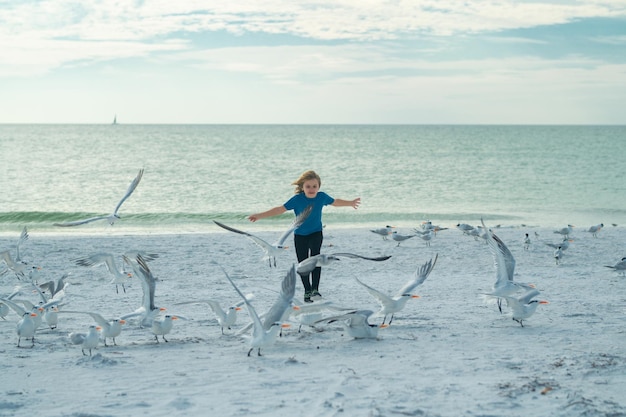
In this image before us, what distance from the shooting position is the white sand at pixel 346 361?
216 inches

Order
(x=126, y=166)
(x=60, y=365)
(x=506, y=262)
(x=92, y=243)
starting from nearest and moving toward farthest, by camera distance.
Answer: (x=60, y=365) → (x=506, y=262) → (x=92, y=243) → (x=126, y=166)

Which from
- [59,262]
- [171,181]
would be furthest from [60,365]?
[171,181]

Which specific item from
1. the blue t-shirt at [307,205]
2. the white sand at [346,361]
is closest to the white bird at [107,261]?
the white sand at [346,361]

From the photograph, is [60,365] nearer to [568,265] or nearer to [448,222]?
[568,265]

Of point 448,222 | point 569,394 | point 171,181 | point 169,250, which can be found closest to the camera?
point 569,394

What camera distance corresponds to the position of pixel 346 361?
6.68m

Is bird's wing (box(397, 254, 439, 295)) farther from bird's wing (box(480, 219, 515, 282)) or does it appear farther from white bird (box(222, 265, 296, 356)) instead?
white bird (box(222, 265, 296, 356))

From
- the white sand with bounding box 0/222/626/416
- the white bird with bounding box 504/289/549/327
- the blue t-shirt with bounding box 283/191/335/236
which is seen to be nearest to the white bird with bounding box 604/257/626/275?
the white sand with bounding box 0/222/626/416

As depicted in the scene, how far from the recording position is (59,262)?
13234mm

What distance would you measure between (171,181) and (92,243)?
22181 mm

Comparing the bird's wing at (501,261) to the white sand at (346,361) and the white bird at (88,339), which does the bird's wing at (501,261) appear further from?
the white bird at (88,339)

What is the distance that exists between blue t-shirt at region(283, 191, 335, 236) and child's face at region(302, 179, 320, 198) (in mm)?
85

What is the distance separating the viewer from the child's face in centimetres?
912

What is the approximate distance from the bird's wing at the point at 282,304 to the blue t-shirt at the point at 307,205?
165 centimetres
